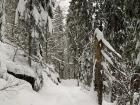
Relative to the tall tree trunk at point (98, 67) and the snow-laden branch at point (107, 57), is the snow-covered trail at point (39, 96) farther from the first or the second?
the snow-laden branch at point (107, 57)

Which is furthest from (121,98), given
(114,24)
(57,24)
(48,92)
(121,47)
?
(57,24)

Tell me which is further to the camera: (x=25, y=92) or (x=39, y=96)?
(x=39, y=96)

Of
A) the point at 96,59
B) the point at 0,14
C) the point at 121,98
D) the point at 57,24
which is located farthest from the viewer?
the point at 57,24

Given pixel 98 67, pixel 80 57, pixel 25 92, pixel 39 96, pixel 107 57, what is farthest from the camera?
pixel 39 96

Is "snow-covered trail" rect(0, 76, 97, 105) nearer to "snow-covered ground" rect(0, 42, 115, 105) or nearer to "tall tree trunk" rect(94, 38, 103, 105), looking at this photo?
"snow-covered ground" rect(0, 42, 115, 105)

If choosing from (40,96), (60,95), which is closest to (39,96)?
(40,96)

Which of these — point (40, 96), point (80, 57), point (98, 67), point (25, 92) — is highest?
point (80, 57)

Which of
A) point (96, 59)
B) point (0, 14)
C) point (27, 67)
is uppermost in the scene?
point (0, 14)

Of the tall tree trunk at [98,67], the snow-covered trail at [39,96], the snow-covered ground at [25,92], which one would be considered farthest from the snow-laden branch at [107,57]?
the snow-covered trail at [39,96]

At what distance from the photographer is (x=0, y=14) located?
49.7 ft

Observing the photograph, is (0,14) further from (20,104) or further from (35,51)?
(35,51)

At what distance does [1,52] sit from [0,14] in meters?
3.48

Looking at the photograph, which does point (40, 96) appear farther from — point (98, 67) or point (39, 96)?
point (98, 67)

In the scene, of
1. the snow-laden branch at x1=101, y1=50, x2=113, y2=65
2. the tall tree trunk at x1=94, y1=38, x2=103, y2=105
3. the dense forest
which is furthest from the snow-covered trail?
the snow-laden branch at x1=101, y1=50, x2=113, y2=65
